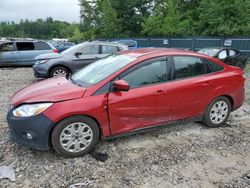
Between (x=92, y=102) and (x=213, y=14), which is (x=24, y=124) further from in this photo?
(x=213, y=14)

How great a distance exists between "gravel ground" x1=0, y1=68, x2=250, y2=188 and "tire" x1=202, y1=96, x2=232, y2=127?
164 millimetres

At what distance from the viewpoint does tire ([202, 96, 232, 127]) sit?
4531 millimetres

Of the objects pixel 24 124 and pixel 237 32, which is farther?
pixel 237 32

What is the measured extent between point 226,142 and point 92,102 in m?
2.30

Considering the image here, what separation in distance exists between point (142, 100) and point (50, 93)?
133 cm

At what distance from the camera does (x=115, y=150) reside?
379 cm

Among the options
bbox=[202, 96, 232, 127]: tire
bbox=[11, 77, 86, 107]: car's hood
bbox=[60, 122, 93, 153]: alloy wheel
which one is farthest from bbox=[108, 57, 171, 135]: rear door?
bbox=[202, 96, 232, 127]: tire

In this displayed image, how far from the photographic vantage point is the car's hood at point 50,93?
11.1 ft

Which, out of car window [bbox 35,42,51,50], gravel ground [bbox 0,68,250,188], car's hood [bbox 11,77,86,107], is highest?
car window [bbox 35,42,51,50]

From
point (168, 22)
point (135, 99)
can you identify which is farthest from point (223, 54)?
point (168, 22)

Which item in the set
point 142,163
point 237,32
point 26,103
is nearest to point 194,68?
point 142,163

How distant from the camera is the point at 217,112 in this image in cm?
463

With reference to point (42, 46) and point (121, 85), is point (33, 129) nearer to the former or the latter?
point (121, 85)

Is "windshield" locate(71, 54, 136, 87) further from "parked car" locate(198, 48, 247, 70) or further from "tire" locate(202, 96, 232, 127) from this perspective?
"parked car" locate(198, 48, 247, 70)
